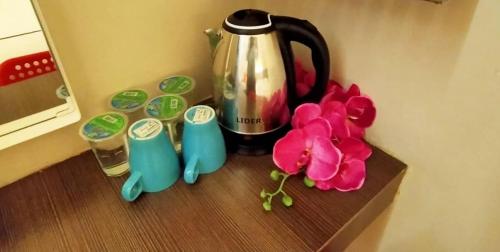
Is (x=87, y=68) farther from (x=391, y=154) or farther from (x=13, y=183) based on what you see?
(x=391, y=154)

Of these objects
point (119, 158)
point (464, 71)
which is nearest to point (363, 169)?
point (464, 71)

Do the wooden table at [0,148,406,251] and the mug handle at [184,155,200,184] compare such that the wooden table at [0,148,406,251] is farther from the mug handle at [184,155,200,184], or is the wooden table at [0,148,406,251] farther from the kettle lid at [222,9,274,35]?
the kettle lid at [222,9,274,35]

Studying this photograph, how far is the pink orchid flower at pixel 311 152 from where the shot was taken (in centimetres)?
54

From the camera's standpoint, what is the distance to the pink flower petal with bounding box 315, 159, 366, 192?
1.83ft

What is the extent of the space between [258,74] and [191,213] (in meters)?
0.26

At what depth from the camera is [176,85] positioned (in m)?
0.68

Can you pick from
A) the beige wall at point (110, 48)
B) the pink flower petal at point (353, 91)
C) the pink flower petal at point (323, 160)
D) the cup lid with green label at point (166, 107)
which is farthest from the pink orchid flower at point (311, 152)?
the beige wall at point (110, 48)

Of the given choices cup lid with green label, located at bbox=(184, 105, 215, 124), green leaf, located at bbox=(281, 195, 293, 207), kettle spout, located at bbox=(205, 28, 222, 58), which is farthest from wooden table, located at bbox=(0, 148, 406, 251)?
kettle spout, located at bbox=(205, 28, 222, 58)

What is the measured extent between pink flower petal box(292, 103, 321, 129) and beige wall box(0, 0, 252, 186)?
0.28 meters

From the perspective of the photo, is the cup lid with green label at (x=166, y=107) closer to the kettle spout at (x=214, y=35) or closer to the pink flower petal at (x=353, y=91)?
the kettle spout at (x=214, y=35)

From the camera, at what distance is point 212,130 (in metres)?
0.56

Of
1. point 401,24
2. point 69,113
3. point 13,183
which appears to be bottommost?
point 13,183

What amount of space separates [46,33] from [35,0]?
5cm

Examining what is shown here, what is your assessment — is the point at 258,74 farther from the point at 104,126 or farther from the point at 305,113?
the point at 104,126
